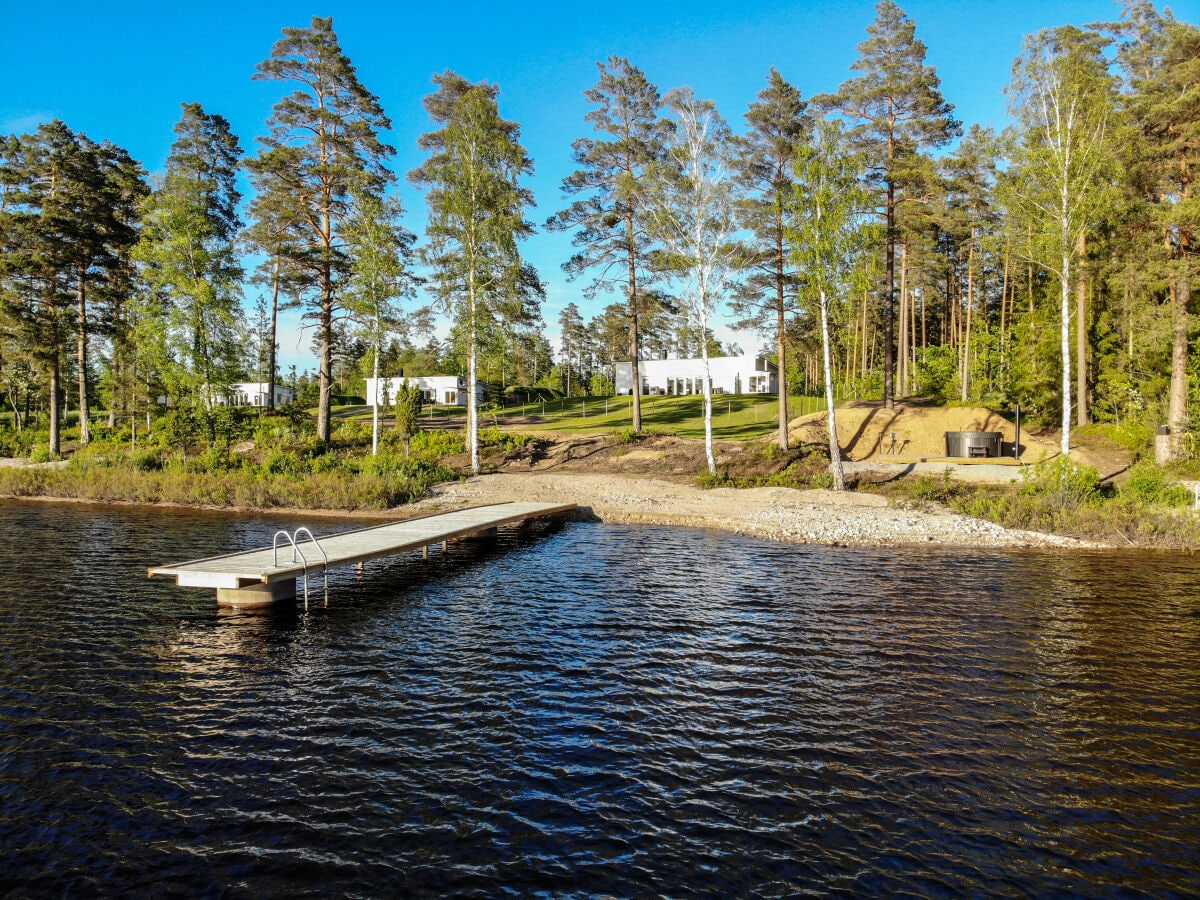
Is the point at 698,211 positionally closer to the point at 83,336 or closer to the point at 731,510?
the point at 731,510

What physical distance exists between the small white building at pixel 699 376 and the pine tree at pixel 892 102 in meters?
37.2

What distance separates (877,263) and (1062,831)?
2278cm

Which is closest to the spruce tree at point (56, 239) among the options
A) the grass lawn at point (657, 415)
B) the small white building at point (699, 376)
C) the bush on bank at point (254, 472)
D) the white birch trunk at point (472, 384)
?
the bush on bank at point (254, 472)

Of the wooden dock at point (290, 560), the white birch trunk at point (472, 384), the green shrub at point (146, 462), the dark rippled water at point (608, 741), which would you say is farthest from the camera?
the green shrub at point (146, 462)

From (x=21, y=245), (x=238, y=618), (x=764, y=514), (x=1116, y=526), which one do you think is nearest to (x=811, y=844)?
(x=238, y=618)

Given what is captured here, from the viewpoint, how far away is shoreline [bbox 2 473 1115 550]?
18625mm

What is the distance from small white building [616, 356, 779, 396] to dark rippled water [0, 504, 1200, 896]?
2188 inches

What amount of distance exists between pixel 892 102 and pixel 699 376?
144 ft

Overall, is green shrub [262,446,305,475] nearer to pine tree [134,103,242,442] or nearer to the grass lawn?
pine tree [134,103,242,442]

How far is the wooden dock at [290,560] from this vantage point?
12.2m

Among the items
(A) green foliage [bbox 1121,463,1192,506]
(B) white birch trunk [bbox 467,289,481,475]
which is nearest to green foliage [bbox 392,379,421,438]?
(B) white birch trunk [bbox 467,289,481,475]

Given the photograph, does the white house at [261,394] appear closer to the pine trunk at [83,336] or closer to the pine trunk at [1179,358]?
the pine trunk at [83,336]

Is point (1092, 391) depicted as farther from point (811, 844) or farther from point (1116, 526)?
point (811, 844)

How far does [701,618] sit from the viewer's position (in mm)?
11797
